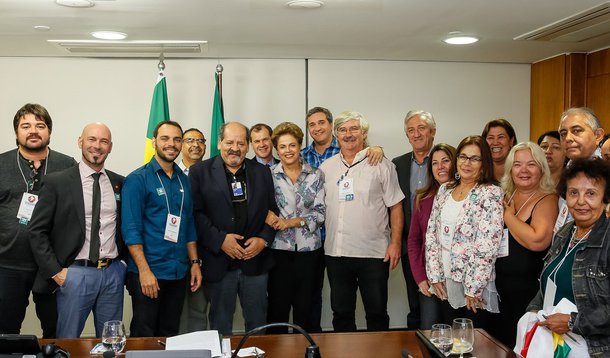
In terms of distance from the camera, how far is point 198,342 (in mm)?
2273

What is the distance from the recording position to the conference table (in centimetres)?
222

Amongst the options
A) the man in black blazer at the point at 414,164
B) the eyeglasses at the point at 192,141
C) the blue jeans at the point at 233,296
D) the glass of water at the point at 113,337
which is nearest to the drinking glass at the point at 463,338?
the glass of water at the point at 113,337

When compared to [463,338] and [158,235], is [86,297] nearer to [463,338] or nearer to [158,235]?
[158,235]

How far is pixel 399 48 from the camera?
5191mm

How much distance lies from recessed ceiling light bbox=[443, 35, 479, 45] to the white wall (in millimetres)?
1067

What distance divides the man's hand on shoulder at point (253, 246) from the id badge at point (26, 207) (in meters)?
1.40

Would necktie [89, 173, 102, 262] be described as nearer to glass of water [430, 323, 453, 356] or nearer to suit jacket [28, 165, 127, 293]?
suit jacket [28, 165, 127, 293]

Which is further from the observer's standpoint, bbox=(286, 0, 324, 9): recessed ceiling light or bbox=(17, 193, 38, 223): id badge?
bbox=(17, 193, 38, 223): id badge

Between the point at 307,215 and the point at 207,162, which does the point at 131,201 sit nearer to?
the point at 207,162

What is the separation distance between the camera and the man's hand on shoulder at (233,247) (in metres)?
3.76

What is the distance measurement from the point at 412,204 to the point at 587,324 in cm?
189

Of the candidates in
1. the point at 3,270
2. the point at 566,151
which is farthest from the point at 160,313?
the point at 566,151

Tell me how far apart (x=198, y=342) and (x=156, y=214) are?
4.86ft

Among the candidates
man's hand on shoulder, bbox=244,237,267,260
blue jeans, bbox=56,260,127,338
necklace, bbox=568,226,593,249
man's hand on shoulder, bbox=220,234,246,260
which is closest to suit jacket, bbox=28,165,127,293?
blue jeans, bbox=56,260,127,338
